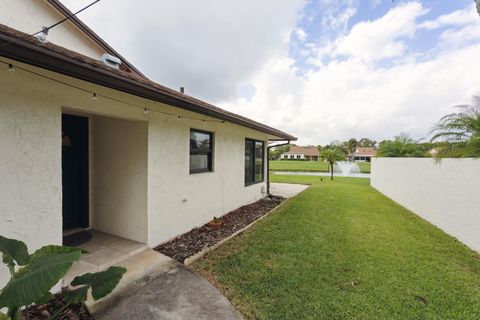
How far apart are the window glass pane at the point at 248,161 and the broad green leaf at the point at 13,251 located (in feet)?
24.7

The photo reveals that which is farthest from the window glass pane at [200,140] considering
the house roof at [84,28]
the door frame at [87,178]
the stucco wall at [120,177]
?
the house roof at [84,28]

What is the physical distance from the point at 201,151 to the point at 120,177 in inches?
85.3

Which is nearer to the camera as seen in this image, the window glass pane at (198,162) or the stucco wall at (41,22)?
the window glass pane at (198,162)

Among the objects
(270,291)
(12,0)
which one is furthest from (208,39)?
(270,291)

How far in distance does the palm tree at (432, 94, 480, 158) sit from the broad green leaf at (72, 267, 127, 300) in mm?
7333

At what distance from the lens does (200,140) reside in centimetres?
625

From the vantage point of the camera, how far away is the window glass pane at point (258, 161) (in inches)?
400

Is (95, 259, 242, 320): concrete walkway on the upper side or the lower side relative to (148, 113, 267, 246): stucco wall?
lower

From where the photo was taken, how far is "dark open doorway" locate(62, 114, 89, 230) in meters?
4.79

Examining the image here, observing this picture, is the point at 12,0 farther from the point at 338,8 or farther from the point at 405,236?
the point at 405,236

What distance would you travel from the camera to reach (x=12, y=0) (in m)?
6.50

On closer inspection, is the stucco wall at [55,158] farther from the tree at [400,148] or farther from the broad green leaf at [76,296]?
the tree at [400,148]

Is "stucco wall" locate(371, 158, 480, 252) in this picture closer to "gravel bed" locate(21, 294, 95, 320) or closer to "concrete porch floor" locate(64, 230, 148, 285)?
"concrete porch floor" locate(64, 230, 148, 285)

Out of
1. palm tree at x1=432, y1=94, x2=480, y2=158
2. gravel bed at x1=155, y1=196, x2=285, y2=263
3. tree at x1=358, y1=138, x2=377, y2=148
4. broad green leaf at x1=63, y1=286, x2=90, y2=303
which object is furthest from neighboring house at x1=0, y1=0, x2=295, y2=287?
tree at x1=358, y1=138, x2=377, y2=148
